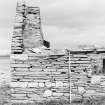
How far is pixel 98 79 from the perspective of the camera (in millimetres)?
9180

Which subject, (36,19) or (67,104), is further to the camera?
(36,19)

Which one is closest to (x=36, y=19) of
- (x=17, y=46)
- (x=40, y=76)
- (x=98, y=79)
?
(x=17, y=46)

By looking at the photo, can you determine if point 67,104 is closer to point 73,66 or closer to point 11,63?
point 73,66

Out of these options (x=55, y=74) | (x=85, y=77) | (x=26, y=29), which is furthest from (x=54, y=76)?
(x=26, y=29)

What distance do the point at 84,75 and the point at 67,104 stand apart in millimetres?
1087

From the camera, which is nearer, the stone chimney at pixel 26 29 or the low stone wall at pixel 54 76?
the low stone wall at pixel 54 76

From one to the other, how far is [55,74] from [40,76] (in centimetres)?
50

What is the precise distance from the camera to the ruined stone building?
9.21 meters

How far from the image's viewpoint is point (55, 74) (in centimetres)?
927

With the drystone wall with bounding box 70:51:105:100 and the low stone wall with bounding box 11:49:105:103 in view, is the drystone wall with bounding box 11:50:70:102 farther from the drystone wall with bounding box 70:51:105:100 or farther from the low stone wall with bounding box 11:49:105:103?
the drystone wall with bounding box 70:51:105:100

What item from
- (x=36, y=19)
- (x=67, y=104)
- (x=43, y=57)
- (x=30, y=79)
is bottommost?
(x=67, y=104)

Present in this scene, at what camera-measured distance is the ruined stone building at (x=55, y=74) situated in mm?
9211

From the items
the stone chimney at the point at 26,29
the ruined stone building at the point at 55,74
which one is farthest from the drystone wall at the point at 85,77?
the stone chimney at the point at 26,29

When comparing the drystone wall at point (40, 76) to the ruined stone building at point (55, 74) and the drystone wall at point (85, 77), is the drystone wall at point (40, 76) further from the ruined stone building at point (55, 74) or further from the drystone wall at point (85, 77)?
the drystone wall at point (85, 77)
